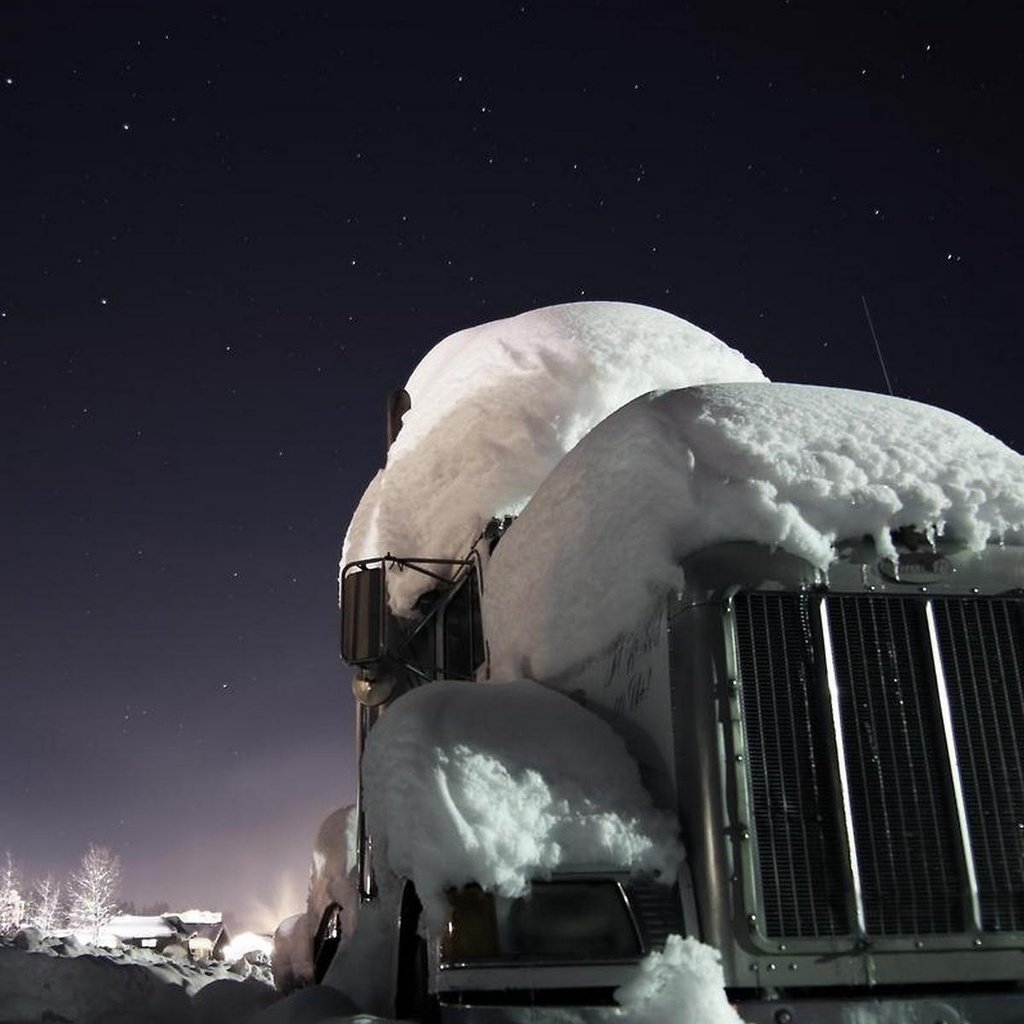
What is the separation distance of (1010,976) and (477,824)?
166cm

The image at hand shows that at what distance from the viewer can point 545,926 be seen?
123 inches

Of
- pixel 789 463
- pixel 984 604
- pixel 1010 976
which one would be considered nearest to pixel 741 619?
pixel 789 463

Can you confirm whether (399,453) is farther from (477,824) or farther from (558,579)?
(477,824)

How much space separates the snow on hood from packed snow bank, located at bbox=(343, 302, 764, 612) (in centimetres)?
183

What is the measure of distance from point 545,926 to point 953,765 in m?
1.39

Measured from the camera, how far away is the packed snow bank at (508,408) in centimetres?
604

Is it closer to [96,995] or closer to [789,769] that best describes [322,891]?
[96,995]

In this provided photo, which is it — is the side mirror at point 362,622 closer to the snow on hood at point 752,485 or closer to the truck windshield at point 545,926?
the snow on hood at point 752,485

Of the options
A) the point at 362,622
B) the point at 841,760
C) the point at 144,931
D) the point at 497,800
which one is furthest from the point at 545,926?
the point at 144,931

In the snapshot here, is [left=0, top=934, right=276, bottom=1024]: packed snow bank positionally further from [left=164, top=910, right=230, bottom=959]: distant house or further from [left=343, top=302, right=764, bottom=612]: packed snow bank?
[left=164, top=910, right=230, bottom=959]: distant house

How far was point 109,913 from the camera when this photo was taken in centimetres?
5609

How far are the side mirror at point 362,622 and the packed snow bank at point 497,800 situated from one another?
1.29 meters

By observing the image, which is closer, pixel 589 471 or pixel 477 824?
pixel 477 824

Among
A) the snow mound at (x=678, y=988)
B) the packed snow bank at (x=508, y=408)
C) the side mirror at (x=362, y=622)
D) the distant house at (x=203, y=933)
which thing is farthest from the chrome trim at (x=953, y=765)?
the distant house at (x=203, y=933)
